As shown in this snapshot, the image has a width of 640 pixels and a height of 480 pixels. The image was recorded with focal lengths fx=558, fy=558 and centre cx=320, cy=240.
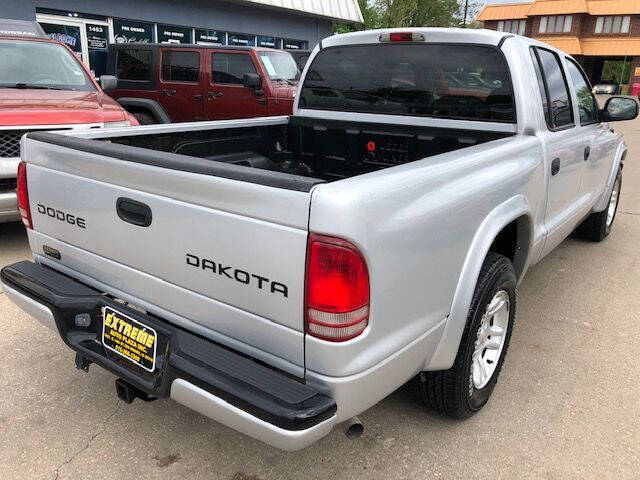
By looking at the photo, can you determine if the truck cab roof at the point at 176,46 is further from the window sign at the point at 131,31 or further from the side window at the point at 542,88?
the side window at the point at 542,88

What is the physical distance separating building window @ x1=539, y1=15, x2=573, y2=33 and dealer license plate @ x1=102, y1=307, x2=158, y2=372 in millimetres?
57813

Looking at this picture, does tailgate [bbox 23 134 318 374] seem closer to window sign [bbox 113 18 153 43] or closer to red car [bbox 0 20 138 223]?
red car [bbox 0 20 138 223]

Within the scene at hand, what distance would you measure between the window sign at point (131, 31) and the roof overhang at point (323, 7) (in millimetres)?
2986

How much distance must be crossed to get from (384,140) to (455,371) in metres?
1.71

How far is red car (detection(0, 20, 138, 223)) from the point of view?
14.7 feet

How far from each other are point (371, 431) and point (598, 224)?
3746 millimetres

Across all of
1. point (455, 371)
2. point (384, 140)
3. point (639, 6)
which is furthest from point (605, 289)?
point (639, 6)

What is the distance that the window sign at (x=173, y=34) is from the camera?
45.5ft

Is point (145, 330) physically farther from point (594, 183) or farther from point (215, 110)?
point (215, 110)

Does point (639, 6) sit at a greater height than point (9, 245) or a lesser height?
greater

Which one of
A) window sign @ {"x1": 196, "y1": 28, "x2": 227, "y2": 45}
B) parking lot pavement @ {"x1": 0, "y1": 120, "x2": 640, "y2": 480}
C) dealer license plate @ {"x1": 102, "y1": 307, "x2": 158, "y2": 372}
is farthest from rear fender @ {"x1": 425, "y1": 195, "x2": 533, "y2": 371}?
window sign @ {"x1": 196, "y1": 28, "x2": 227, "y2": 45}

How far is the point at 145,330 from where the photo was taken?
6.68 feet

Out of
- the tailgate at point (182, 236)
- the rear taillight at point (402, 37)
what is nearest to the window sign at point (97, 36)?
the rear taillight at point (402, 37)

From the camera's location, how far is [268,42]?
17.7 m
